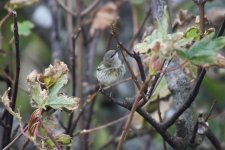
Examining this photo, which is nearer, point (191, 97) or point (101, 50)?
point (191, 97)

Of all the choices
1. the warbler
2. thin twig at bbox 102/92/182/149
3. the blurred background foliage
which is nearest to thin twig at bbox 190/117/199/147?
thin twig at bbox 102/92/182/149

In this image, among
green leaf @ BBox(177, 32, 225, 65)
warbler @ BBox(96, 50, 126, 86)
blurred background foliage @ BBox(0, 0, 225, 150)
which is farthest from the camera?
blurred background foliage @ BBox(0, 0, 225, 150)

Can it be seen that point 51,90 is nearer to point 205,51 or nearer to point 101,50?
point 205,51

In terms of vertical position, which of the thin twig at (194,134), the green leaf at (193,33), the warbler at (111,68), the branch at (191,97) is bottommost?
the thin twig at (194,134)

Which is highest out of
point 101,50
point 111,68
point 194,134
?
point 101,50

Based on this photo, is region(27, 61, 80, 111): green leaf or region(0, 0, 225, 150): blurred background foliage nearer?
region(27, 61, 80, 111): green leaf

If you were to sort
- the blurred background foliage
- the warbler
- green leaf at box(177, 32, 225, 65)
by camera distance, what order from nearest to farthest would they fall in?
green leaf at box(177, 32, 225, 65) < the warbler < the blurred background foliage

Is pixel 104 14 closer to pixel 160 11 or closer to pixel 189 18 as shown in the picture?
pixel 189 18

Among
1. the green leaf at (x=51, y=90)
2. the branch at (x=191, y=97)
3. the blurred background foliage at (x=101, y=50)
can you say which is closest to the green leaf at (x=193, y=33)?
the branch at (x=191, y=97)

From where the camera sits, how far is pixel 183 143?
0.81 metres

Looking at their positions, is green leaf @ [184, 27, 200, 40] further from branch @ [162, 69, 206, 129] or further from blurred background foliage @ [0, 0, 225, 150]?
blurred background foliage @ [0, 0, 225, 150]

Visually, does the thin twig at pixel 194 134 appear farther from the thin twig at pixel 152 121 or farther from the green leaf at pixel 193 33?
the green leaf at pixel 193 33

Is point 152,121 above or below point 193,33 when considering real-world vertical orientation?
below

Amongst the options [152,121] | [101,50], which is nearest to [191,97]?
[152,121]
